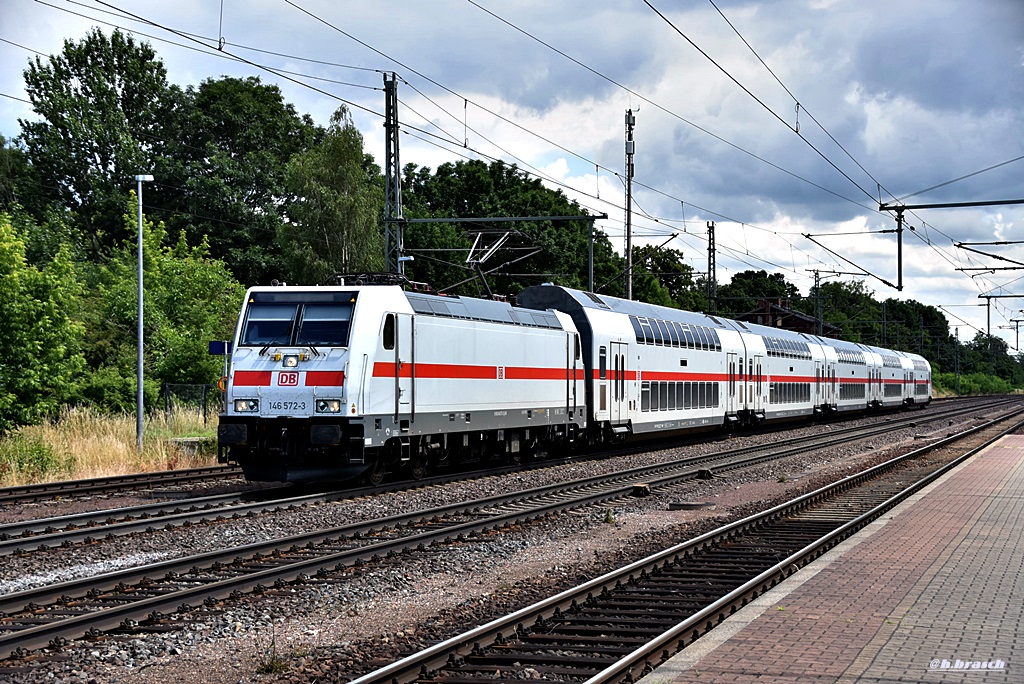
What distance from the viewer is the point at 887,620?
8.98 m

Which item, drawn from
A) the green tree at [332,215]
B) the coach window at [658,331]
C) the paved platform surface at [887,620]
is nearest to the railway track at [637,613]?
the paved platform surface at [887,620]

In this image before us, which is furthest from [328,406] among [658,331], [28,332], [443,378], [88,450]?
[658,331]

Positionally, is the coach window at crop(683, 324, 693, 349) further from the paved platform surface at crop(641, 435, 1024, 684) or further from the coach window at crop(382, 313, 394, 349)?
the paved platform surface at crop(641, 435, 1024, 684)

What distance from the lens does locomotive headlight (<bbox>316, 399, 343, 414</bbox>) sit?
60.3ft

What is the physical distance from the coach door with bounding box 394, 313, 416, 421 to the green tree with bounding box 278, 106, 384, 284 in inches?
1539

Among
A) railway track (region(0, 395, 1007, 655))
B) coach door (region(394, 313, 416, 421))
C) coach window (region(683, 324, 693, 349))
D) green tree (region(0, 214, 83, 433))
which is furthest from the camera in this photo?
coach window (region(683, 324, 693, 349))

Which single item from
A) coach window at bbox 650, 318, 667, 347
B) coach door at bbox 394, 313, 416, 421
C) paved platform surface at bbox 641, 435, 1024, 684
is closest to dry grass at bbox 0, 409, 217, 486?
→ coach door at bbox 394, 313, 416, 421

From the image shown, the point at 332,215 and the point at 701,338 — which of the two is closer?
the point at 701,338

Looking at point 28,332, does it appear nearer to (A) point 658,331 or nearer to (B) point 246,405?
(B) point 246,405

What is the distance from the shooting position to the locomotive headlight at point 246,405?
18.8m

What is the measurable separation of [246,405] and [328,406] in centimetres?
153

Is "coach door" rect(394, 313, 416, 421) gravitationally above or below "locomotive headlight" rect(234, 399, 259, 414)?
above

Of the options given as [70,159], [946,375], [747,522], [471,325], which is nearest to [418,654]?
[747,522]

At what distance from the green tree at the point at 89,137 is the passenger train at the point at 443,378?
40996mm
